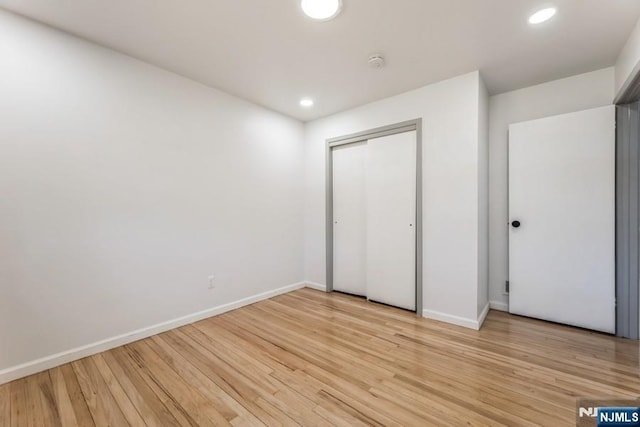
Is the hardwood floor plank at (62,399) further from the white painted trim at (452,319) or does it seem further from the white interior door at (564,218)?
the white interior door at (564,218)

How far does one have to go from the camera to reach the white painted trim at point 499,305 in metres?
3.02

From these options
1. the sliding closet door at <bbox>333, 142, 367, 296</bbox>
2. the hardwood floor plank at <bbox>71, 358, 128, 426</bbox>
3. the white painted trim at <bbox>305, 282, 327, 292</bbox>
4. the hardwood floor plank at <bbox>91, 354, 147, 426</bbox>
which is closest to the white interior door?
the sliding closet door at <bbox>333, 142, 367, 296</bbox>

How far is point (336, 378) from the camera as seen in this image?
1827mm

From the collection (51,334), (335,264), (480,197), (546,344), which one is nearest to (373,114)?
(480,197)

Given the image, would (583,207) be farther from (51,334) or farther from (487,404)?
(51,334)

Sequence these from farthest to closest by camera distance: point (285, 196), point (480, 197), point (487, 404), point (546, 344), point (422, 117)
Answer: point (285, 196) < point (422, 117) < point (480, 197) < point (546, 344) < point (487, 404)

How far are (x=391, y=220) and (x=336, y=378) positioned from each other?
74.2 inches

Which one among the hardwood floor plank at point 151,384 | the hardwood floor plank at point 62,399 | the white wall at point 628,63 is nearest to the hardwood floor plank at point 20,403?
the hardwood floor plank at point 62,399

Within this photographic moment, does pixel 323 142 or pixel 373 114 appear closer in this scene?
pixel 373 114

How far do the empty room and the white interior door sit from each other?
0.02 metres

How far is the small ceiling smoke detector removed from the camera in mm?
2330

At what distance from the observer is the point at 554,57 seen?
7.70ft

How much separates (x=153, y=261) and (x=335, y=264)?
89.8 inches

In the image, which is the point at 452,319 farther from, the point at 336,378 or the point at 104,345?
the point at 104,345
